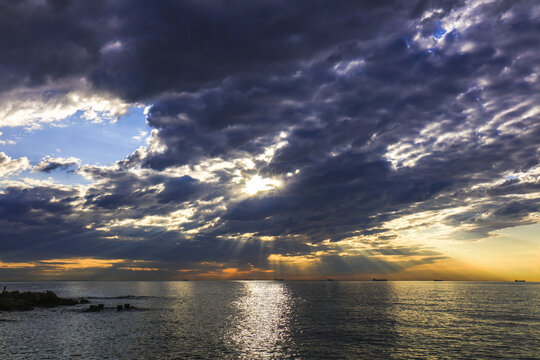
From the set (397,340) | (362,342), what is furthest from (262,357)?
(397,340)

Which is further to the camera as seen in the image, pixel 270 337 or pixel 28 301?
pixel 28 301

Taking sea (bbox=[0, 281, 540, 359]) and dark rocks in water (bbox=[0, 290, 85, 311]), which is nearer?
sea (bbox=[0, 281, 540, 359])

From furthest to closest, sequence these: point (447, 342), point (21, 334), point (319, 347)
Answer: point (21, 334)
point (447, 342)
point (319, 347)

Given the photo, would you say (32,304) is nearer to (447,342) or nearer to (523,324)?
(447,342)

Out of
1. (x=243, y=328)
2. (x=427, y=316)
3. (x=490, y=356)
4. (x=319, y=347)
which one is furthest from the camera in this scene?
(x=427, y=316)

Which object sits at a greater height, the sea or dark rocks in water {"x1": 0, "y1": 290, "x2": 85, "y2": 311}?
the sea

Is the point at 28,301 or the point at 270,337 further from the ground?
the point at 270,337

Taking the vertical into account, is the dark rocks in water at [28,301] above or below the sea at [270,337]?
below

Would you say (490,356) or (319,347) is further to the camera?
(319,347)

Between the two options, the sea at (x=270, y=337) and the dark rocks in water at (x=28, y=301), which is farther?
the dark rocks in water at (x=28, y=301)

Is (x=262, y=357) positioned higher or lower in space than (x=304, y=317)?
higher

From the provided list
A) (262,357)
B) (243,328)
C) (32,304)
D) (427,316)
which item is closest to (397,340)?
(262,357)

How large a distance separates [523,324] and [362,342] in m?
40.9

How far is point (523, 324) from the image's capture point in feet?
220
